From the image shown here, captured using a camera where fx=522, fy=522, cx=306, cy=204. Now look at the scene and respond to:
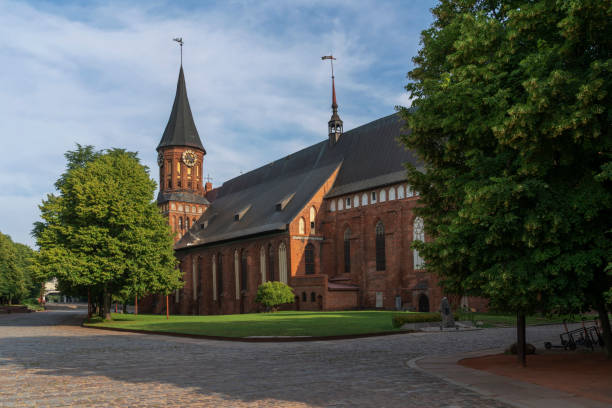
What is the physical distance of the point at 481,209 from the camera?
36.8 ft

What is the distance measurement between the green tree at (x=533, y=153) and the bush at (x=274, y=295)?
35519mm

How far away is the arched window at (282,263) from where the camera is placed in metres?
55.9

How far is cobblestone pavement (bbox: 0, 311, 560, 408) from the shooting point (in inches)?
361

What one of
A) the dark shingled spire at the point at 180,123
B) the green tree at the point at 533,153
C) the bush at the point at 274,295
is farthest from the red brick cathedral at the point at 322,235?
the green tree at the point at 533,153

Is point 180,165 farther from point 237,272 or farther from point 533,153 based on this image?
point 533,153

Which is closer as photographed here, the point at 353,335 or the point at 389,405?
the point at 389,405

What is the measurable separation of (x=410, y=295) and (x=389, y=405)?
3904 centimetres

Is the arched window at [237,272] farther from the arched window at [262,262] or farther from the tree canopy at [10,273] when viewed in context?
the tree canopy at [10,273]

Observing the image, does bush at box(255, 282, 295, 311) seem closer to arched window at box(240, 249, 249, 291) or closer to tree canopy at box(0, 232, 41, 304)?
arched window at box(240, 249, 249, 291)

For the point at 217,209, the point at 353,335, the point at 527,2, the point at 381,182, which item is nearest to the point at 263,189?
the point at 217,209

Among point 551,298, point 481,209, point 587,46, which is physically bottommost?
point 551,298

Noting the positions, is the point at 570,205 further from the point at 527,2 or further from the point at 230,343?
the point at 230,343

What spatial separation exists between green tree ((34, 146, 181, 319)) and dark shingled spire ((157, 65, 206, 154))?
4203cm

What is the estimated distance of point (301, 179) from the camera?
208ft
